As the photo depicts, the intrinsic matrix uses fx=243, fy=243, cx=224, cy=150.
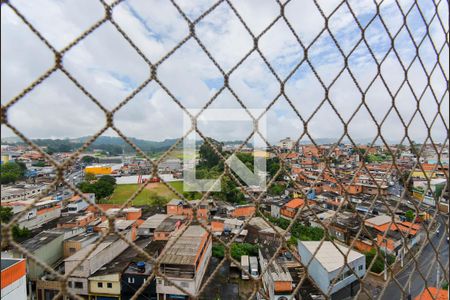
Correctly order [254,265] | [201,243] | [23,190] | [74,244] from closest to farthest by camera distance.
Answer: [23,190] → [201,243] → [74,244] → [254,265]

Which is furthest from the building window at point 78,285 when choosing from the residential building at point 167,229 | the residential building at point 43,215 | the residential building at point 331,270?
the residential building at point 331,270

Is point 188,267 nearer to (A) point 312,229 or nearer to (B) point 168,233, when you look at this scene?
(B) point 168,233

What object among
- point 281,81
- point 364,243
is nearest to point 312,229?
point 364,243

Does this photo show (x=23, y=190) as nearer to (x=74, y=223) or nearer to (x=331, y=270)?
(x=331, y=270)

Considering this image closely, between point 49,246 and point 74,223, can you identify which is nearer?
point 49,246

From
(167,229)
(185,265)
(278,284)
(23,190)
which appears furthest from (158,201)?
(23,190)

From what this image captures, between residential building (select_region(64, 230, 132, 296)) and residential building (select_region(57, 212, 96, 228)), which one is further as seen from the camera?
residential building (select_region(57, 212, 96, 228))

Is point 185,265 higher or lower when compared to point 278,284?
higher

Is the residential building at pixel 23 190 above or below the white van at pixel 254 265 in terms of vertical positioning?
above

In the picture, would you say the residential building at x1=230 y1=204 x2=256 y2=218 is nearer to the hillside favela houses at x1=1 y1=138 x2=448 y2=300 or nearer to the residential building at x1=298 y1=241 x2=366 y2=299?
the hillside favela houses at x1=1 y1=138 x2=448 y2=300

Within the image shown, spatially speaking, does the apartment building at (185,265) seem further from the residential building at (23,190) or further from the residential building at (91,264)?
the residential building at (23,190)

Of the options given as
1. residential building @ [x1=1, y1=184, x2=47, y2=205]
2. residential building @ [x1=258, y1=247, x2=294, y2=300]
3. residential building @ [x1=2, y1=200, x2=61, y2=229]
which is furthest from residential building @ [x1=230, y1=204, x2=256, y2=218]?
residential building @ [x1=1, y1=184, x2=47, y2=205]

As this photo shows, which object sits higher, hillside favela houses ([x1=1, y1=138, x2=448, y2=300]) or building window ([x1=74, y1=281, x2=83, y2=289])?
hillside favela houses ([x1=1, y1=138, x2=448, y2=300])
